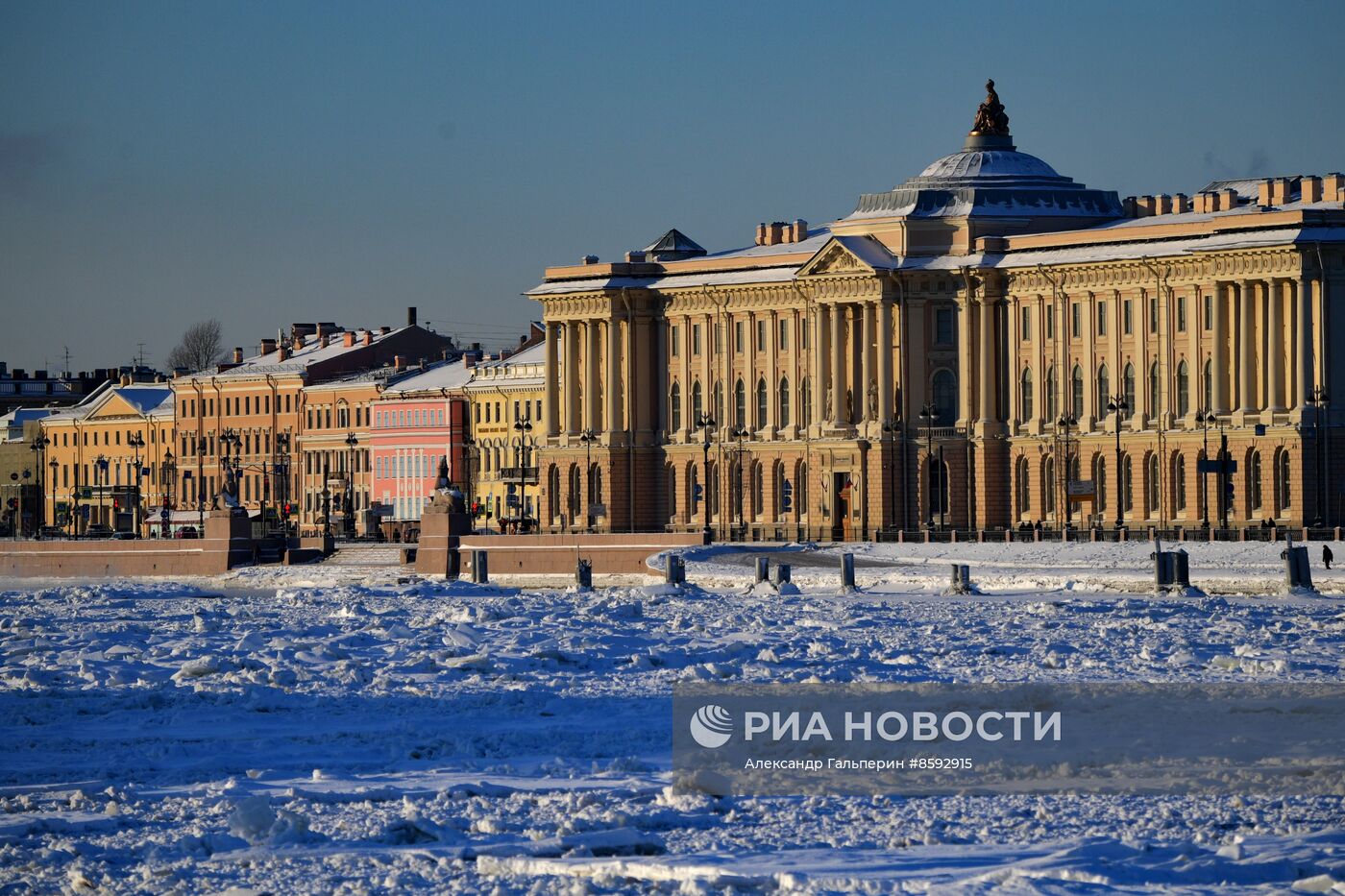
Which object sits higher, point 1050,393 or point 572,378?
point 572,378

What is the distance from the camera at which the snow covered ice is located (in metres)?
27.9

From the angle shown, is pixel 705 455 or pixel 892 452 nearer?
pixel 892 452

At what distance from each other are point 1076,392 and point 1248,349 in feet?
26.2

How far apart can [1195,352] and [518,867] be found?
7387 cm

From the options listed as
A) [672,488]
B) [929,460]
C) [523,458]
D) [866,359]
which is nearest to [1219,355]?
[929,460]

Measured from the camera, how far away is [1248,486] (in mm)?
96250

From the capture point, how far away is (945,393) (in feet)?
352

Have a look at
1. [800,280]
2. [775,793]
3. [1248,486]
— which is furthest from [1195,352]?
[775,793]

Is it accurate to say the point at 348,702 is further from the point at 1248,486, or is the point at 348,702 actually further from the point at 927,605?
the point at 1248,486

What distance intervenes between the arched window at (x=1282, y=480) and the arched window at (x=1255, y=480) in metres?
0.73

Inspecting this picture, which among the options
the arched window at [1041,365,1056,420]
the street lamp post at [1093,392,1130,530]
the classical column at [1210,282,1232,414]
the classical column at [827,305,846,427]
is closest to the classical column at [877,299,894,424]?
the classical column at [827,305,846,427]

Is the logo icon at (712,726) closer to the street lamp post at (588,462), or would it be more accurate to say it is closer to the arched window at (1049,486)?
the arched window at (1049,486)

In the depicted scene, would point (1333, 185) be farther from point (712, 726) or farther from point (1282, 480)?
point (712, 726)

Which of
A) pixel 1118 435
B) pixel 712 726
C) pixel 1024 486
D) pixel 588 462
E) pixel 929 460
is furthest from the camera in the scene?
pixel 588 462
